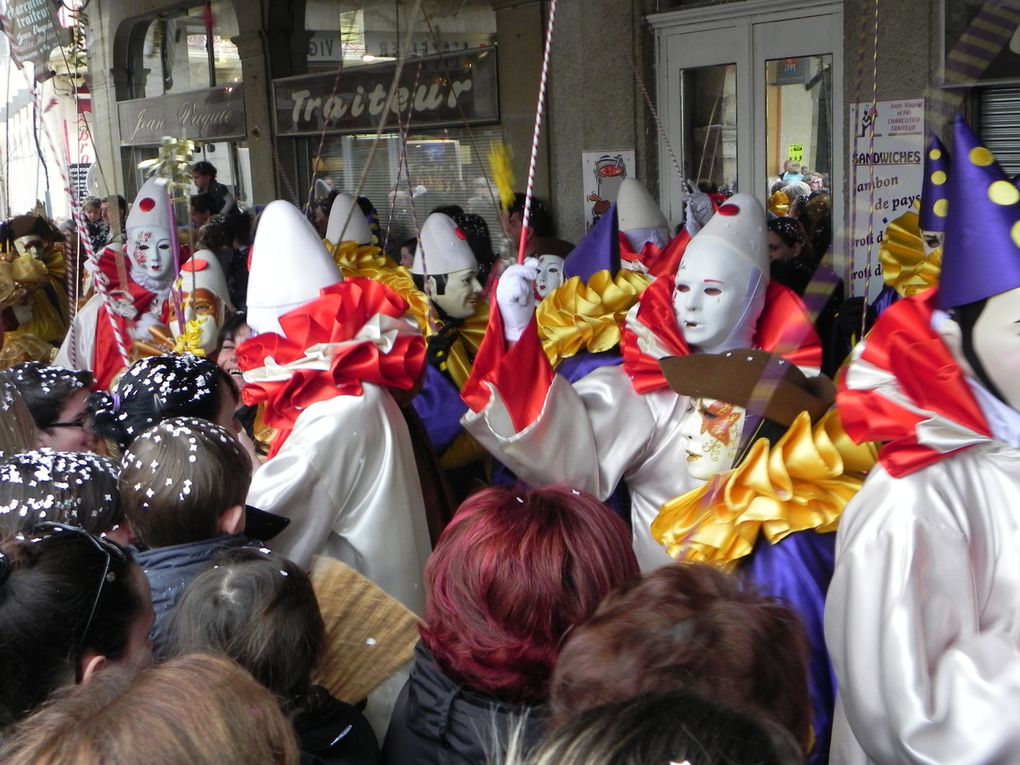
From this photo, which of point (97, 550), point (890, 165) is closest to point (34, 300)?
point (890, 165)

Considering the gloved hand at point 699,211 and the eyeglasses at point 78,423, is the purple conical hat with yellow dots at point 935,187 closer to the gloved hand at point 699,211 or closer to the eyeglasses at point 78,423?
the gloved hand at point 699,211

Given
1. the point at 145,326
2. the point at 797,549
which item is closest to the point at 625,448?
the point at 797,549

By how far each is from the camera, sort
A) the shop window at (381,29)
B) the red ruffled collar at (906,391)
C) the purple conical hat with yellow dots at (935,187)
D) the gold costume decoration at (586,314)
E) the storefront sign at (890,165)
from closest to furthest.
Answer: the red ruffled collar at (906,391)
the gold costume decoration at (586,314)
the purple conical hat with yellow dots at (935,187)
the storefront sign at (890,165)
the shop window at (381,29)

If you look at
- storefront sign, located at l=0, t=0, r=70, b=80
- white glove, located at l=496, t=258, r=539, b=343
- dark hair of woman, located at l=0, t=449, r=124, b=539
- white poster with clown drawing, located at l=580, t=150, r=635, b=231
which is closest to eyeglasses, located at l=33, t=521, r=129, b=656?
dark hair of woman, located at l=0, t=449, r=124, b=539

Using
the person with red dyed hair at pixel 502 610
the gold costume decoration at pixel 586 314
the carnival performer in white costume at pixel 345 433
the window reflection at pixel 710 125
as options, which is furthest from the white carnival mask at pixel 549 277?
the person with red dyed hair at pixel 502 610

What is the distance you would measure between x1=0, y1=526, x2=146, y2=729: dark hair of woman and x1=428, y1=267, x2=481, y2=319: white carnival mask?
2440mm

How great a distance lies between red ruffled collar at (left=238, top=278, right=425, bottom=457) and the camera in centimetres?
268

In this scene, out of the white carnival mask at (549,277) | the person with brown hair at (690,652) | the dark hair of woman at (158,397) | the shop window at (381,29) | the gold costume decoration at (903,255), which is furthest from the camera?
the shop window at (381,29)

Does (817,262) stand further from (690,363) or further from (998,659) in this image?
(998,659)

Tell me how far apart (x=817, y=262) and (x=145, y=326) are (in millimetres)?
3246

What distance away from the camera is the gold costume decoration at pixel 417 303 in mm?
3715

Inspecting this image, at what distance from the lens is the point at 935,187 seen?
3.95 metres

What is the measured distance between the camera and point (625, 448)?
266cm

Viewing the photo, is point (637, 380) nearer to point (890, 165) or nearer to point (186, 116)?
point (890, 165)
